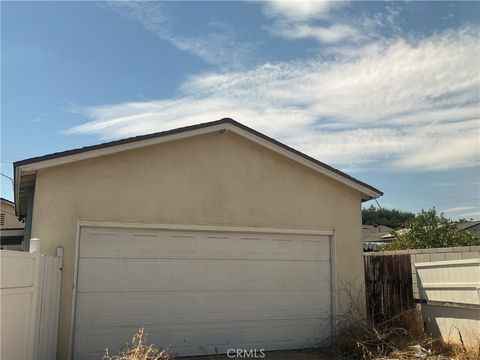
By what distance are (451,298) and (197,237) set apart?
534cm

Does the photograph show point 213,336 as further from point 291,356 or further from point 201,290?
point 291,356

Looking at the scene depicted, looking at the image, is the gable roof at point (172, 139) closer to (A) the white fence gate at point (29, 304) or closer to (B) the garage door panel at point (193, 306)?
(A) the white fence gate at point (29, 304)

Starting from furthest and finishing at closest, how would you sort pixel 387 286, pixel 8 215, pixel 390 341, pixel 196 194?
pixel 8 215, pixel 387 286, pixel 196 194, pixel 390 341

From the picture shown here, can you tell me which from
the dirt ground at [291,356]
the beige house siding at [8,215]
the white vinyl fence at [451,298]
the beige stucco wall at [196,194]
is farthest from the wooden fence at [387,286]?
the beige house siding at [8,215]

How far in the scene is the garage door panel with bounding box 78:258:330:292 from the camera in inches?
368

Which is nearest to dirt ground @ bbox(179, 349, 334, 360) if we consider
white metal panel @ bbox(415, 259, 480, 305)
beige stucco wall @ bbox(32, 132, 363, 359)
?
beige stucco wall @ bbox(32, 132, 363, 359)

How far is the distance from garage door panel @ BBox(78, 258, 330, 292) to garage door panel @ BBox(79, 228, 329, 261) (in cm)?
13

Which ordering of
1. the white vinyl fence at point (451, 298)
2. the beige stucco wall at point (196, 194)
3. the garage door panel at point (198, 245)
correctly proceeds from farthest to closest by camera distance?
the white vinyl fence at point (451, 298)
the garage door panel at point (198, 245)
the beige stucco wall at point (196, 194)

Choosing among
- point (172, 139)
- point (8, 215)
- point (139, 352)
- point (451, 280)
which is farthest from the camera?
point (8, 215)

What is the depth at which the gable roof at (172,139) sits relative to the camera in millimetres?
9055

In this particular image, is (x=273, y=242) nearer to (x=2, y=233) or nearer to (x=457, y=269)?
(x=457, y=269)

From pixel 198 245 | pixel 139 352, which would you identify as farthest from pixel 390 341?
Result: pixel 139 352

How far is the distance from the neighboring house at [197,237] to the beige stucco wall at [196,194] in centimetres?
2

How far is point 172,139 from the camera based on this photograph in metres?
10.1
